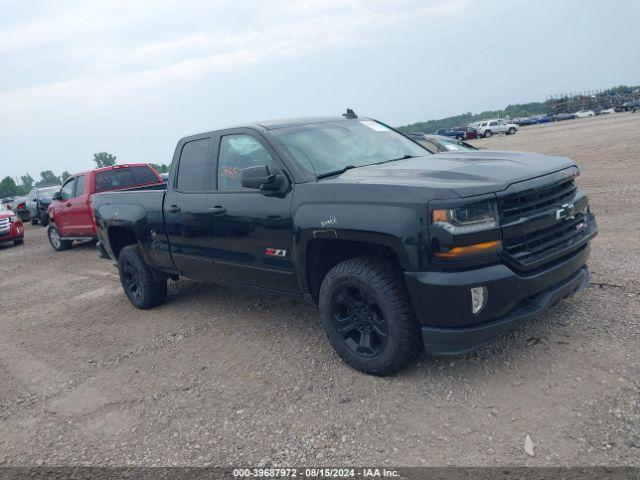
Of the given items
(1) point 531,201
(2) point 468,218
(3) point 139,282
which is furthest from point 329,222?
(3) point 139,282

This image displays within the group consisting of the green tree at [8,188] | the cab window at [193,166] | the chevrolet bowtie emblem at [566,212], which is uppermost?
the cab window at [193,166]

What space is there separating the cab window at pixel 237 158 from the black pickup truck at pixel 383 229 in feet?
0.05

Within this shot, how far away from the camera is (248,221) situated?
441cm

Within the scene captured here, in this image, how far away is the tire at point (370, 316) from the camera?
137 inches

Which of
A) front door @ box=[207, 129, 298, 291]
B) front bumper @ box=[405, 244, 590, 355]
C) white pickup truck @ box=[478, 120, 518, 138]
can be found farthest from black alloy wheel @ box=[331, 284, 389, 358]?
white pickup truck @ box=[478, 120, 518, 138]

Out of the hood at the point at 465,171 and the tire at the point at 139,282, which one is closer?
the hood at the point at 465,171

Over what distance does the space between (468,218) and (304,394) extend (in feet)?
5.42

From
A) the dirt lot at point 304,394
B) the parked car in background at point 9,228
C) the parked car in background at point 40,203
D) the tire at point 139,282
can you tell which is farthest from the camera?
the parked car in background at point 40,203

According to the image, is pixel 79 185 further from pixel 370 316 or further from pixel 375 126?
pixel 370 316

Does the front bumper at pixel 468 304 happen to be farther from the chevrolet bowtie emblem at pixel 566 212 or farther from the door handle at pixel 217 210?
the door handle at pixel 217 210

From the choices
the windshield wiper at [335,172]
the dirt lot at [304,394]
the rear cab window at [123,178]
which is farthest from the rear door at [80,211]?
the windshield wiper at [335,172]

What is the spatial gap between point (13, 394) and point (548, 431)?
4.04 metres

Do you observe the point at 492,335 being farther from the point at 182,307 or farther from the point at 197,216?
the point at 182,307

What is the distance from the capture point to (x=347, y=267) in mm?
3715
